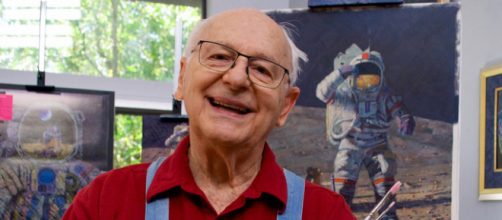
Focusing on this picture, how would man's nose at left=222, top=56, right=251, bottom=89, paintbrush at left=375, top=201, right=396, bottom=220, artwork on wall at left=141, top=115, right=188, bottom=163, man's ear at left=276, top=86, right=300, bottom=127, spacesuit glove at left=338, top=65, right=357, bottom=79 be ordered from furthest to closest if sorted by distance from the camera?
artwork on wall at left=141, top=115, right=188, bottom=163 → spacesuit glove at left=338, top=65, right=357, bottom=79 → paintbrush at left=375, top=201, right=396, bottom=220 → man's ear at left=276, top=86, right=300, bottom=127 → man's nose at left=222, top=56, right=251, bottom=89

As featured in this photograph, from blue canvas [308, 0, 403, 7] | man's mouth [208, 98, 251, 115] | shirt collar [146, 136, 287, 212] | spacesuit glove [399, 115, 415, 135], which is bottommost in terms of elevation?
shirt collar [146, 136, 287, 212]

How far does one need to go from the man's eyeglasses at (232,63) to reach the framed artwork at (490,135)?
1575mm

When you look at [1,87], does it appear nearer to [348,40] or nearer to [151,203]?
[348,40]

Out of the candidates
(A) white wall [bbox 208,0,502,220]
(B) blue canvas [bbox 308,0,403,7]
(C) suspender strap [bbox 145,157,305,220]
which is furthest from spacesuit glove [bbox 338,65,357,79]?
(C) suspender strap [bbox 145,157,305,220]

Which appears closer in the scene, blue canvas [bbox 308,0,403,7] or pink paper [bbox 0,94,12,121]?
blue canvas [bbox 308,0,403,7]

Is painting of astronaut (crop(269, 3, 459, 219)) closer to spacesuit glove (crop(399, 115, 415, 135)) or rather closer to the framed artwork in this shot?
spacesuit glove (crop(399, 115, 415, 135))

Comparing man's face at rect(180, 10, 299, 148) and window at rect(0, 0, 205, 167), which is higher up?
window at rect(0, 0, 205, 167)

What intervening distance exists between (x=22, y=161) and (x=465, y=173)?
1475 mm

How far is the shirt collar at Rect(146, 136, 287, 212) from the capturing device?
1338 millimetres

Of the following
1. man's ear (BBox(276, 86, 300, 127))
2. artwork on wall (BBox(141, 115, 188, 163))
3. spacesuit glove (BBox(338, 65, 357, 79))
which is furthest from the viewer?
artwork on wall (BBox(141, 115, 188, 163))

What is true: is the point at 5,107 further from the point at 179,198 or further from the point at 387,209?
the point at 179,198

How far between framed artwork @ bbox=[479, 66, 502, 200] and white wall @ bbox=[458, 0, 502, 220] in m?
0.03

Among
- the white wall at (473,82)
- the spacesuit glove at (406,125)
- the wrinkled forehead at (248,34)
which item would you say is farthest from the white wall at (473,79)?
the wrinkled forehead at (248,34)

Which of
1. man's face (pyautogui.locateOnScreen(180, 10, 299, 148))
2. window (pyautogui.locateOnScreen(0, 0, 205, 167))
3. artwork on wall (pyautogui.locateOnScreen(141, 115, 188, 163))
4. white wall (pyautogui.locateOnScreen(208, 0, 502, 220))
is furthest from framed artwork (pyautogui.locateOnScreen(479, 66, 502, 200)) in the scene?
man's face (pyautogui.locateOnScreen(180, 10, 299, 148))
